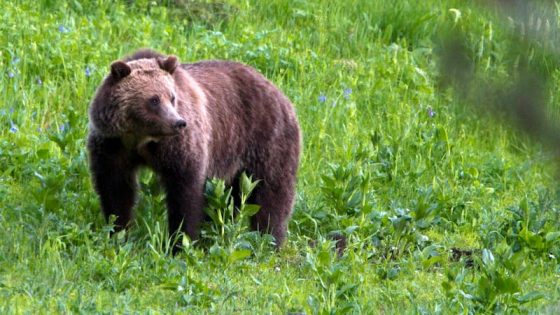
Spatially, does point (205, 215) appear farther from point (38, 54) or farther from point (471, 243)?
point (38, 54)

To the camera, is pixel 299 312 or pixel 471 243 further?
pixel 471 243

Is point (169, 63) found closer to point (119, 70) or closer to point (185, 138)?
point (119, 70)

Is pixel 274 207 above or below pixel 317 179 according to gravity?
above

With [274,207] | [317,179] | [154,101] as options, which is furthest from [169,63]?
[317,179]

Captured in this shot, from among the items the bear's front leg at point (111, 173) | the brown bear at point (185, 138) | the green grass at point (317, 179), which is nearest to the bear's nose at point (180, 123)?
the brown bear at point (185, 138)

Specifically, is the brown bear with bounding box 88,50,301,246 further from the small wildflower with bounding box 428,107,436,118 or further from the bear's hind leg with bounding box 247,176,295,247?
the small wildflower with bounding box 428,107,436,118

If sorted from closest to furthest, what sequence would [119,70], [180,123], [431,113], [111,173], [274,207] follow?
[180,123]
[119,70]
[111,173]
[274,207]
[431,113]

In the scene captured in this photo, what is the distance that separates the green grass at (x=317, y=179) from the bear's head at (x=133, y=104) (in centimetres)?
55

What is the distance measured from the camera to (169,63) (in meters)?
5.91

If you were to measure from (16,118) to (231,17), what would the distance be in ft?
9.71

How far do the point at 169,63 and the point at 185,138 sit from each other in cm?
46

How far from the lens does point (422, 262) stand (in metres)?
5.86

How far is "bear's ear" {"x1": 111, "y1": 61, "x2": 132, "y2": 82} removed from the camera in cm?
573

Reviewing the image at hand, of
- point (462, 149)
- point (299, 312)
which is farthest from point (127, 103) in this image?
point (462, 149)
